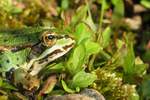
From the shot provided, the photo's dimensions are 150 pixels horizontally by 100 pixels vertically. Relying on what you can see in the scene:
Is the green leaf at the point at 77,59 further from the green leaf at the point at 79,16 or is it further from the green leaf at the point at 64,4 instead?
the green leaf at the point at 64,4

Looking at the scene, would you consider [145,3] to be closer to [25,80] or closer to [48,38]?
[48,38]

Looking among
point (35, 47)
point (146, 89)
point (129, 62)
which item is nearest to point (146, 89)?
point (146, 89)

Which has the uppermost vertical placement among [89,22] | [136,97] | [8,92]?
[89,22]

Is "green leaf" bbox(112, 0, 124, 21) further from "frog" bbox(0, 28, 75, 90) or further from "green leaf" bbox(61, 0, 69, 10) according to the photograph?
"frog" bbox(0, 28, 75, 90)

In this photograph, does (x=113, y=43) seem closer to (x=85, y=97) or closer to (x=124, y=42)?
(x=124, y=42)

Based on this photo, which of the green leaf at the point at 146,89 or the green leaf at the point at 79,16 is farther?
the green leaf at the point at 79,16

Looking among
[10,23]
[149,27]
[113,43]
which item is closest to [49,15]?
[10,23]

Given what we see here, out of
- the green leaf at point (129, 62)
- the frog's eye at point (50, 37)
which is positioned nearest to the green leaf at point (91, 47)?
the green leaf at point (129, 62)
